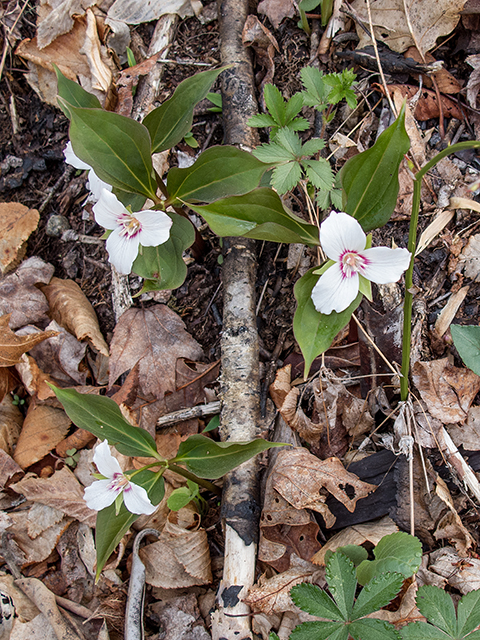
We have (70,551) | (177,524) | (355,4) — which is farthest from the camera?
(355,4)

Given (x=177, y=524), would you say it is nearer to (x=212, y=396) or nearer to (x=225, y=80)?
(x=212, y=396)

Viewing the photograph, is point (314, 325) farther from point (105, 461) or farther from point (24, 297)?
point (24, 297)

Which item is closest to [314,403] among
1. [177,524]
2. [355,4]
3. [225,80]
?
[177,524]

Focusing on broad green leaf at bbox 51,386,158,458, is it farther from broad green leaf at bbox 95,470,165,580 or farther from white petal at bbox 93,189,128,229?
white petal at bbox 93,189,128,229

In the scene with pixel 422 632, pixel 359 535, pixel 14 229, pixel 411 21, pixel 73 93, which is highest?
pixel 411 21

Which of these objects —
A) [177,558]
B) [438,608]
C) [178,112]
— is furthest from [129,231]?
[438,608]
